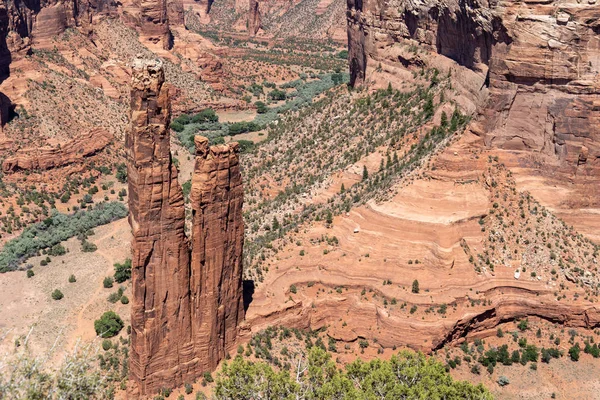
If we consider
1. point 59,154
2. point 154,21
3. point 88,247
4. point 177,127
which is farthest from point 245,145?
point 154,21

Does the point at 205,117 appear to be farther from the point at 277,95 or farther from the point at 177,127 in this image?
the point at 277,95

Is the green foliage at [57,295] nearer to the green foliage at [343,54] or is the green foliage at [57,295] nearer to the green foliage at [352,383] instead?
the green foliage at [352,383]

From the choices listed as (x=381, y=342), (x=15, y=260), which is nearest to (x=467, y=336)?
(x=381, y=342)

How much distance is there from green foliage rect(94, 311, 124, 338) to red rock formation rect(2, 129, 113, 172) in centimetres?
3476

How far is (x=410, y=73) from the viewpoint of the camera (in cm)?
7488

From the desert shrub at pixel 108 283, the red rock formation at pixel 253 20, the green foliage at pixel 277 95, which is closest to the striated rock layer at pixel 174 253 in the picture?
the desert shrub at pixel 108 283

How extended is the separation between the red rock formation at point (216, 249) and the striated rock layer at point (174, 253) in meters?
0.06

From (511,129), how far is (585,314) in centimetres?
1461

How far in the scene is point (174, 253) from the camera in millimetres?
38562

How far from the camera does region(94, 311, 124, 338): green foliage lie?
51531 millimetres

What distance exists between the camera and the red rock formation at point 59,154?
3179 inches

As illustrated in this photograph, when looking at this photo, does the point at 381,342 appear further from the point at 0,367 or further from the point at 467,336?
the point at 0,367

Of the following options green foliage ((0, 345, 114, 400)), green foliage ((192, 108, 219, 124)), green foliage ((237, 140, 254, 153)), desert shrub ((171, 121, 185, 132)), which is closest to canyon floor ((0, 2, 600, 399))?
green foliage ((0, 345, 114, 400))

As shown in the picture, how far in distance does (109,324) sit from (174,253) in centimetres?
1651
